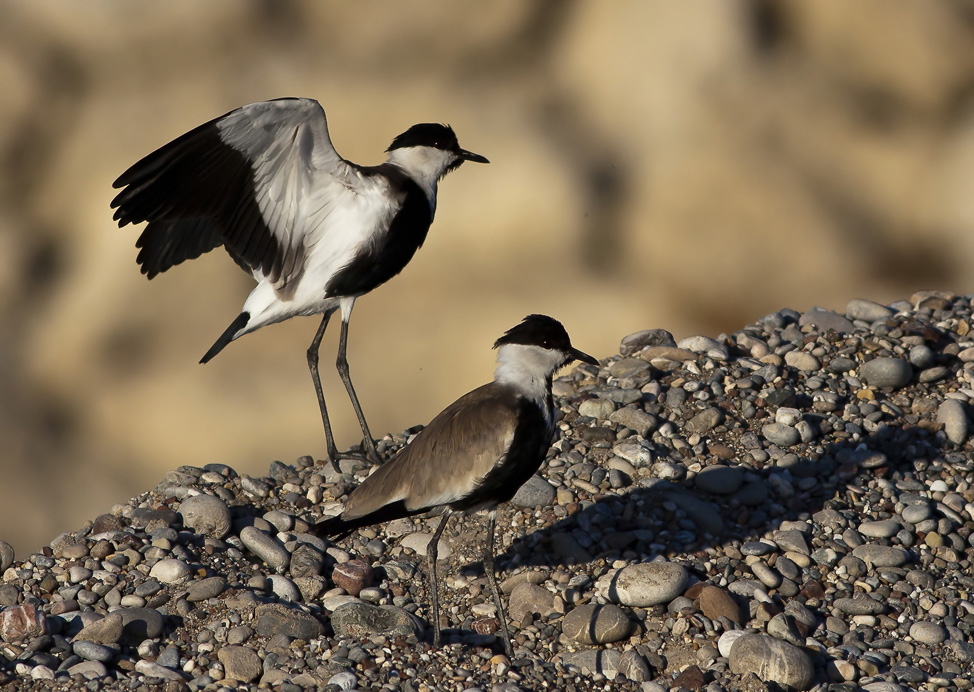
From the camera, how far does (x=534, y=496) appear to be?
5.58 m

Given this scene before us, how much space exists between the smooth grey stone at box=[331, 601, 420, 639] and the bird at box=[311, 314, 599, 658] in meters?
0.13

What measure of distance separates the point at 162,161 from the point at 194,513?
1.79 metres

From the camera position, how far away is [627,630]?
4.62 meters

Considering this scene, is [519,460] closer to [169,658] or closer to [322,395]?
[169,658]

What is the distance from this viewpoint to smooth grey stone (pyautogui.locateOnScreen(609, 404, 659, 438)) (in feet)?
20.1

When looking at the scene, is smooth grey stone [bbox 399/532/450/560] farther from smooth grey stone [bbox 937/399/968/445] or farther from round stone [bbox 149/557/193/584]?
smooth grey stone [bbox 937/399/968/445]

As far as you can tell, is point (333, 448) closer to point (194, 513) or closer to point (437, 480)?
point (194, 513)

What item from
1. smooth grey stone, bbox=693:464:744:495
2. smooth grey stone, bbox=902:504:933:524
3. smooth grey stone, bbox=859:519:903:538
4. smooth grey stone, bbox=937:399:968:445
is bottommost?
smooth grey stone, bbox=859:519:903:538

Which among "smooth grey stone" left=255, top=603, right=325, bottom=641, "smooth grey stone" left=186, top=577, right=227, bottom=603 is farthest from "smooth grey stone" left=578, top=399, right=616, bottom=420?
"smooth grey stone" left=186, top=577, right=227, bottom=603

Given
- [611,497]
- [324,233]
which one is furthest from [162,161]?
[611,497]

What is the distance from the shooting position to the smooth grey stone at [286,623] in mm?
4562

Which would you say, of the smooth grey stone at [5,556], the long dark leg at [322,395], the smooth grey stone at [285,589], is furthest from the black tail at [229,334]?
the smooth grey stone at [285,589]

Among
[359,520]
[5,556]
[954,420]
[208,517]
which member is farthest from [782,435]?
[5,556]

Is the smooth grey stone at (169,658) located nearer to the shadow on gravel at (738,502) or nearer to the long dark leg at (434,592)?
the long dark leg at (434,592)
